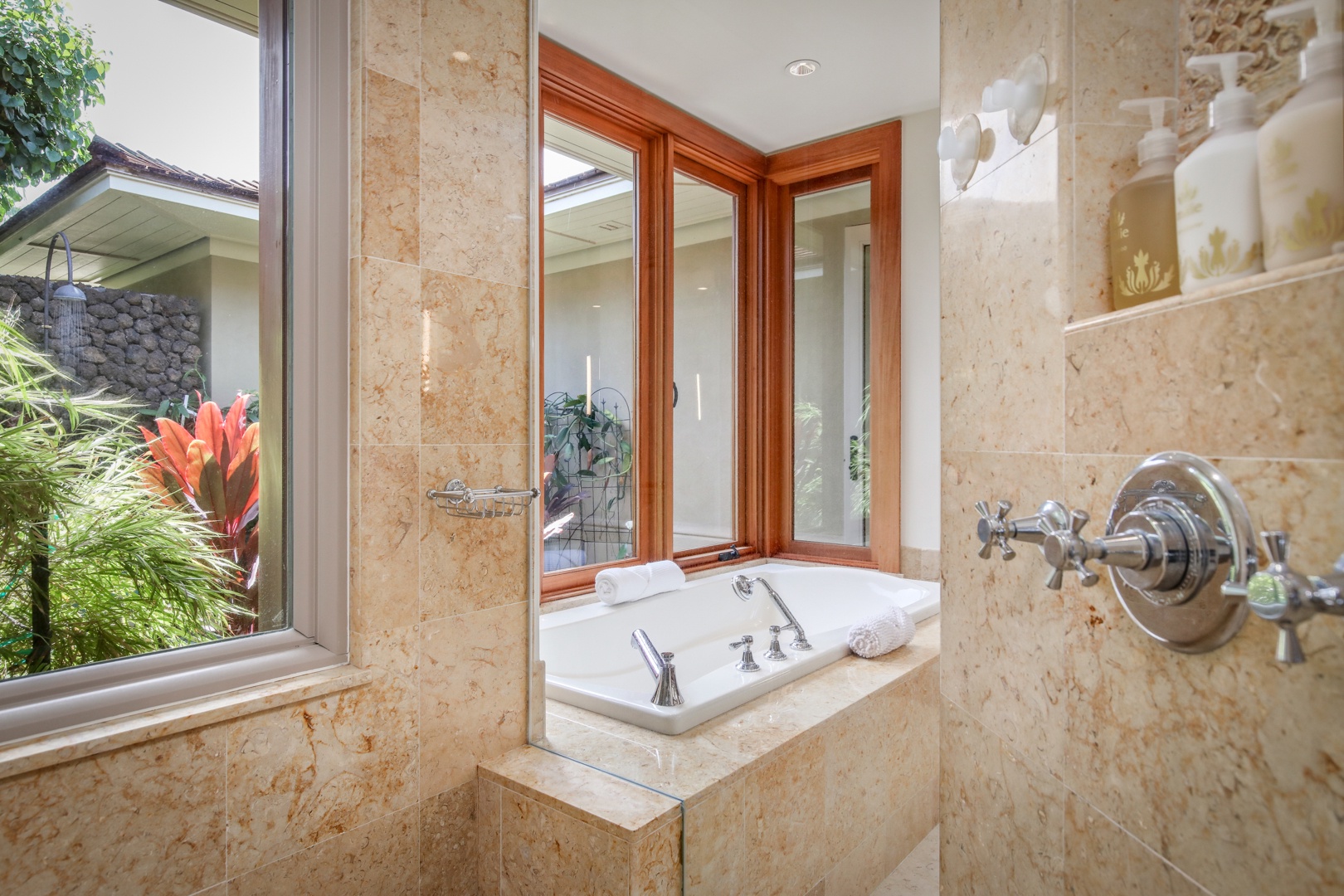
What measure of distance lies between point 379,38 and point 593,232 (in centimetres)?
62

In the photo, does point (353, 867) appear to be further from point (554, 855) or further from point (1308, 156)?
point (1308, 156)

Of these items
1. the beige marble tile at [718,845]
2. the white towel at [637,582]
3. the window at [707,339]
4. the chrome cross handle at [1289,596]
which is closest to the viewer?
the chrome cross handle at [1289,596]

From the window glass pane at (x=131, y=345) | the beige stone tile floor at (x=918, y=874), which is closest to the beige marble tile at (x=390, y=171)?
the window glass pane at (x=131, y=345)

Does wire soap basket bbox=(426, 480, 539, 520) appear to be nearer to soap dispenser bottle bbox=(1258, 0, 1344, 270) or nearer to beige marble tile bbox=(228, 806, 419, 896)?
beige marble tile bbox=(228, 806, 419, 896)

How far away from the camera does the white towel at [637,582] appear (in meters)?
1.84

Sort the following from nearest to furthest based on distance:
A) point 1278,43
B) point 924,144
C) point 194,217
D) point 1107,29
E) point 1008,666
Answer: point 1278,43 → point 1107,29 → point 1008,666 → point 194,217 → point 924,144

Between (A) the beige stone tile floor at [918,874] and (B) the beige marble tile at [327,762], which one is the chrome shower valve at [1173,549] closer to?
(A) the beige stone tile floor at [918,874]

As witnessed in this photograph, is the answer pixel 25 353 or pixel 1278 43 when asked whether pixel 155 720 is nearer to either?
pixel 25 353

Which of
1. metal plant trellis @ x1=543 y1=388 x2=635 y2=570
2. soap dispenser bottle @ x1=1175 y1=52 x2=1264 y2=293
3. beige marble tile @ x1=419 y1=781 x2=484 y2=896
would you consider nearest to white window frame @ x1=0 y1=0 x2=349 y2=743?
beige marble tile @ x1=419 y1=781 x2=484 y2=896

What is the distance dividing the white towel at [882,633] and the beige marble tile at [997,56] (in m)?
1.06

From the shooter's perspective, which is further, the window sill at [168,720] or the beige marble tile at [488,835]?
the beige marble tile at [488,835]

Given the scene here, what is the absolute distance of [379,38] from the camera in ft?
4.54

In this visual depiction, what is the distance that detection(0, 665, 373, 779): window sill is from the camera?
101 centimetres

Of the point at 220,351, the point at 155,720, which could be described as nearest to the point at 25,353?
the point at 220,351
